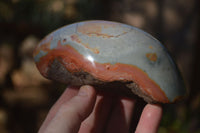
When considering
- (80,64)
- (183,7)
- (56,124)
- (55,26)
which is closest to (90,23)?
(80,64)

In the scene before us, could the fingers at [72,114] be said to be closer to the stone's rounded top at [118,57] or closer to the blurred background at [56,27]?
the stone's rounded top at [118,57]

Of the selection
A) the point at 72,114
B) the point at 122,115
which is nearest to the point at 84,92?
the point at 72,114

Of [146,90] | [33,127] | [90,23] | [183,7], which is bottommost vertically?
[33,127]

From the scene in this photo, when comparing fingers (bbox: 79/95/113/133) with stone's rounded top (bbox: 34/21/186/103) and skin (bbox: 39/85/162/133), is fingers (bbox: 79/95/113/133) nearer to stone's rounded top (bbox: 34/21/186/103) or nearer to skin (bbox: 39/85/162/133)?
skin (bbox: 39/85/162/133)

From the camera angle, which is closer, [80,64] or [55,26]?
[80,64]

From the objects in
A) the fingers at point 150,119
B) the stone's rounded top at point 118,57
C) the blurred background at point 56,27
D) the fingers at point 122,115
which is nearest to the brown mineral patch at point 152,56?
the stone's rounded top at point 118,57

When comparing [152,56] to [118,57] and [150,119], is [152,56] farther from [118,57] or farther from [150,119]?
[150,119]

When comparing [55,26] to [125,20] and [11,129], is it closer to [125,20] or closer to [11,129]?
[125,20]
